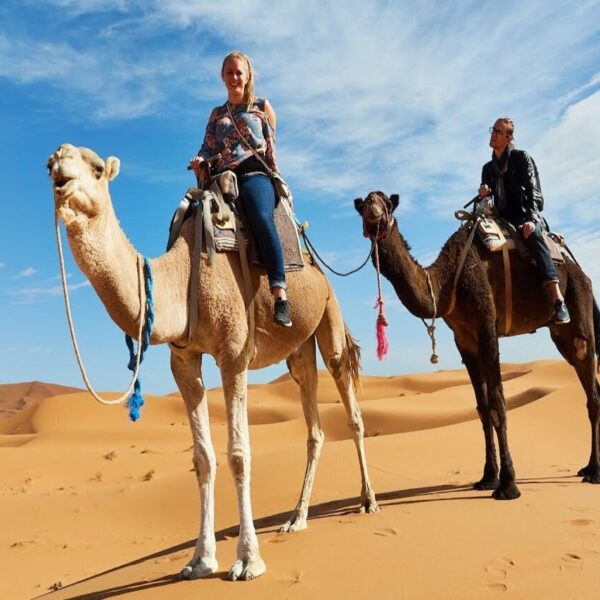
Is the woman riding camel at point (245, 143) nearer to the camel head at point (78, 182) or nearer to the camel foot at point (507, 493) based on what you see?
the camel head at point (78, 182)

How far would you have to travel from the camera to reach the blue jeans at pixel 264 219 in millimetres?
4707

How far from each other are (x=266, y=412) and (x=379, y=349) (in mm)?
20333

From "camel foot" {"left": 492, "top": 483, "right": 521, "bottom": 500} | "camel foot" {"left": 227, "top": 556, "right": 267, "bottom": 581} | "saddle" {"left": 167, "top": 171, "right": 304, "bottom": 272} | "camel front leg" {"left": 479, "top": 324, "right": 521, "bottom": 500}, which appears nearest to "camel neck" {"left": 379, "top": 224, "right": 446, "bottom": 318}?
"camel front leg" {"left": 479, "top": 324, "right": 521, "bottom": 500}

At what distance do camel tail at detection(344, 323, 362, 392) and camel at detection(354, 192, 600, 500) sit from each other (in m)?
0.67

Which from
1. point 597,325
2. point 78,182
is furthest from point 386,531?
Result: point 597,325

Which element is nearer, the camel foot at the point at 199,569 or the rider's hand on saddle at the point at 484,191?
the camel foot at the point at 199,569

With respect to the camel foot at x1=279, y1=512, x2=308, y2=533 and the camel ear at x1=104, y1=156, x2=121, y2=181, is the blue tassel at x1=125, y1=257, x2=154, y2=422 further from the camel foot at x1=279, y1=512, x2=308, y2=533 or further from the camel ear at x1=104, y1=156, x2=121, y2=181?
the camel foot at x1=279, y1=512, x2=308, y2=533

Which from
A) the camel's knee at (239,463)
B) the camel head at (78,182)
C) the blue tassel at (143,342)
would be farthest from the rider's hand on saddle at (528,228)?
the camel head at (78,182)

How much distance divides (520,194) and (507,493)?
10.8 feet

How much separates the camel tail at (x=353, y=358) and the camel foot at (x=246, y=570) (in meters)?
2.62

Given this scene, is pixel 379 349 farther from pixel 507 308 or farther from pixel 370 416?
pixel 370 416

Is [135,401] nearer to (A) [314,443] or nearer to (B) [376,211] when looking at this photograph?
(A) [314,443]

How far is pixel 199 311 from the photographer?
175 inches

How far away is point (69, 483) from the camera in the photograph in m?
13.3
